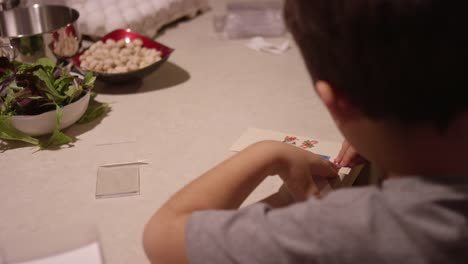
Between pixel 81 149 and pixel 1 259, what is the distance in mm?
→ 314

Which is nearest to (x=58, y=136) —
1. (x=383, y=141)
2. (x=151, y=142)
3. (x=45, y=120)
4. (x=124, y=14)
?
(x=45, y=120)

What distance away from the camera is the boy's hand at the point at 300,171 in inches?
30.3

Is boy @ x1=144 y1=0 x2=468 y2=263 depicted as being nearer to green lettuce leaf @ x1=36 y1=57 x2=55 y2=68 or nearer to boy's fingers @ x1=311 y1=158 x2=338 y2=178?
boy's fingers @ x1=311 y1=158 x2=338 y2=178

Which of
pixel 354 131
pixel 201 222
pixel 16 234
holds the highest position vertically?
pixel 354 131

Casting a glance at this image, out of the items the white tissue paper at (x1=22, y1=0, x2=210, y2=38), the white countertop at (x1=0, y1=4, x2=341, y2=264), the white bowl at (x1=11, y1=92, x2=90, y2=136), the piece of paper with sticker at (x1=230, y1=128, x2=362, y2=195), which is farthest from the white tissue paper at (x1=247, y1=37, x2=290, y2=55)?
the white bowl at (x1=11, y1=92, x2=90, y2=136)

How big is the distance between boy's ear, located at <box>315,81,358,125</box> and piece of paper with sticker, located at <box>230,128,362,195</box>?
1.04 feet

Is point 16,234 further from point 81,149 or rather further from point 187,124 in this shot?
point 187,124

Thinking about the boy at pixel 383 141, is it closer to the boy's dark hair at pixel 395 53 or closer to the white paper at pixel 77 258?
the boy's dark hair at pixel 395 53

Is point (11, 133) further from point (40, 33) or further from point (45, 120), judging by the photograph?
point (40, 33)

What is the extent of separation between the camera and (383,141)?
1.76 feet

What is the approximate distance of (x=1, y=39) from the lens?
3.80ft

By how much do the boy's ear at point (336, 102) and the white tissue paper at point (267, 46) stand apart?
2.92 feet

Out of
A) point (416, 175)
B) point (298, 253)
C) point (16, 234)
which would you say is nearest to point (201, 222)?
point (298, 253)

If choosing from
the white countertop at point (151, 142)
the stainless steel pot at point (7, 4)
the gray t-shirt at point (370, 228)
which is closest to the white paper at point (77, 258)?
the white countertop at point (151, 142)
